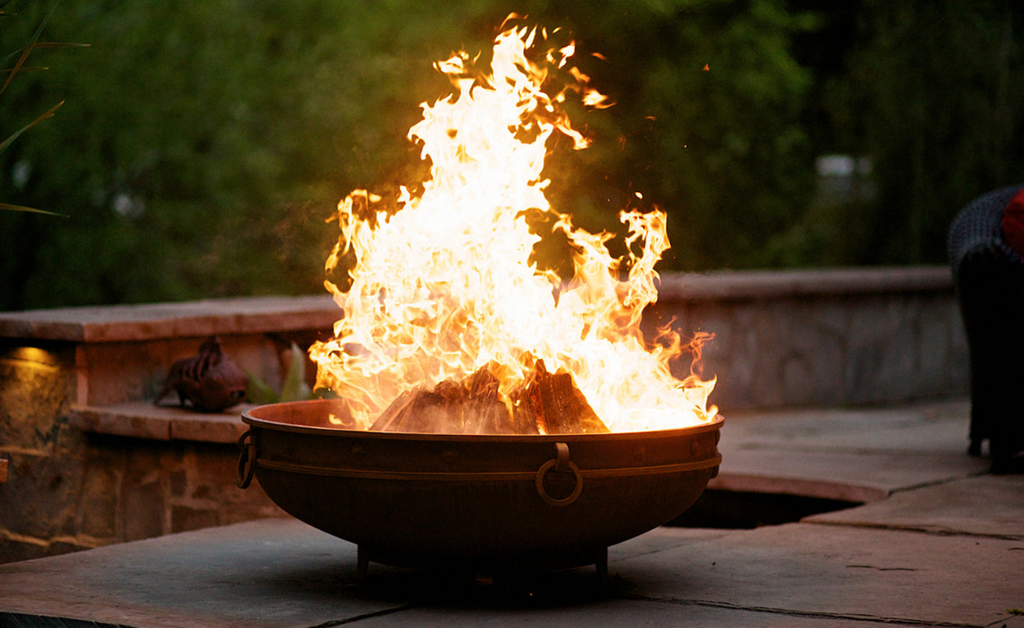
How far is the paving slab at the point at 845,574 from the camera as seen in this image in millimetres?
3396

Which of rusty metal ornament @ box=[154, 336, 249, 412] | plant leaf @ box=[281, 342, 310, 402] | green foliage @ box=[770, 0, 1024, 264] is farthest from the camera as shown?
green foliage @ box=[770, 0, 1024, 264]

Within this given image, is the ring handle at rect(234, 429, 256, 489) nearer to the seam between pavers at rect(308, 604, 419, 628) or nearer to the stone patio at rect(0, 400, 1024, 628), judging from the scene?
the stone patio at rect(0, 400, 1024, 628)

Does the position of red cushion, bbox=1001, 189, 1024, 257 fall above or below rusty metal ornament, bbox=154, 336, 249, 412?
above

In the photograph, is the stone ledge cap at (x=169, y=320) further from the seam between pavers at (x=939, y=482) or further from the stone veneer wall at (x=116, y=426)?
the seam between pavers at (x=939, y=482)

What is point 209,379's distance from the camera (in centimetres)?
541

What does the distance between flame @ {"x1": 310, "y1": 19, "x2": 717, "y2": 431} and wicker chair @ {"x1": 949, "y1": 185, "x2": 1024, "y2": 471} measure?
1.93 m

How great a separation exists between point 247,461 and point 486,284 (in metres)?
0.88

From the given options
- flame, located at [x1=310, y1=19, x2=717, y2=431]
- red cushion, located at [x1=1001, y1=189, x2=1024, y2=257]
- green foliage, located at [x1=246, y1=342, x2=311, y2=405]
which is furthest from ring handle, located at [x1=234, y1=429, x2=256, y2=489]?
red cushion, located at [x1=1001, y1=189, x2=1024, y2=257]

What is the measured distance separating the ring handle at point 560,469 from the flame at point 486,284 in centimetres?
53

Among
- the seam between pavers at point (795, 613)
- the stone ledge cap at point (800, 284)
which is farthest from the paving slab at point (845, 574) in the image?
the stone ledge cap at point (800, 284)

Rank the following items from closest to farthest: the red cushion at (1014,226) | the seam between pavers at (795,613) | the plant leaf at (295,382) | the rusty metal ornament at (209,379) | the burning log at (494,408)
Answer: the seam between pavers at (795,613) < the burning log at (494,408) < the rusty metal ornament at (209,379) < the red cushion at (1014,226) < the plant leaf at (295,382)

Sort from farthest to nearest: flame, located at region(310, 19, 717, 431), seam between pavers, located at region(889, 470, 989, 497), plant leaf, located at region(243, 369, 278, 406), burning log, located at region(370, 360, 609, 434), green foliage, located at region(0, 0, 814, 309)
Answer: green foliage, located at region(0, 0, 814, 309) < plant leaf, located at region(243, 369, 278, 406) < seam between pavers, located at region(889, 470, 989, 497) < flame, located at region(310, 19, 717, 431) < burning log, located at region(370, 360, 609, 434)

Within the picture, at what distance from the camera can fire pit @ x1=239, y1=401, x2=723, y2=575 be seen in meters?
3.27

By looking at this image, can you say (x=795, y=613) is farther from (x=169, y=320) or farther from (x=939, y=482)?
(x=169, y=320)
